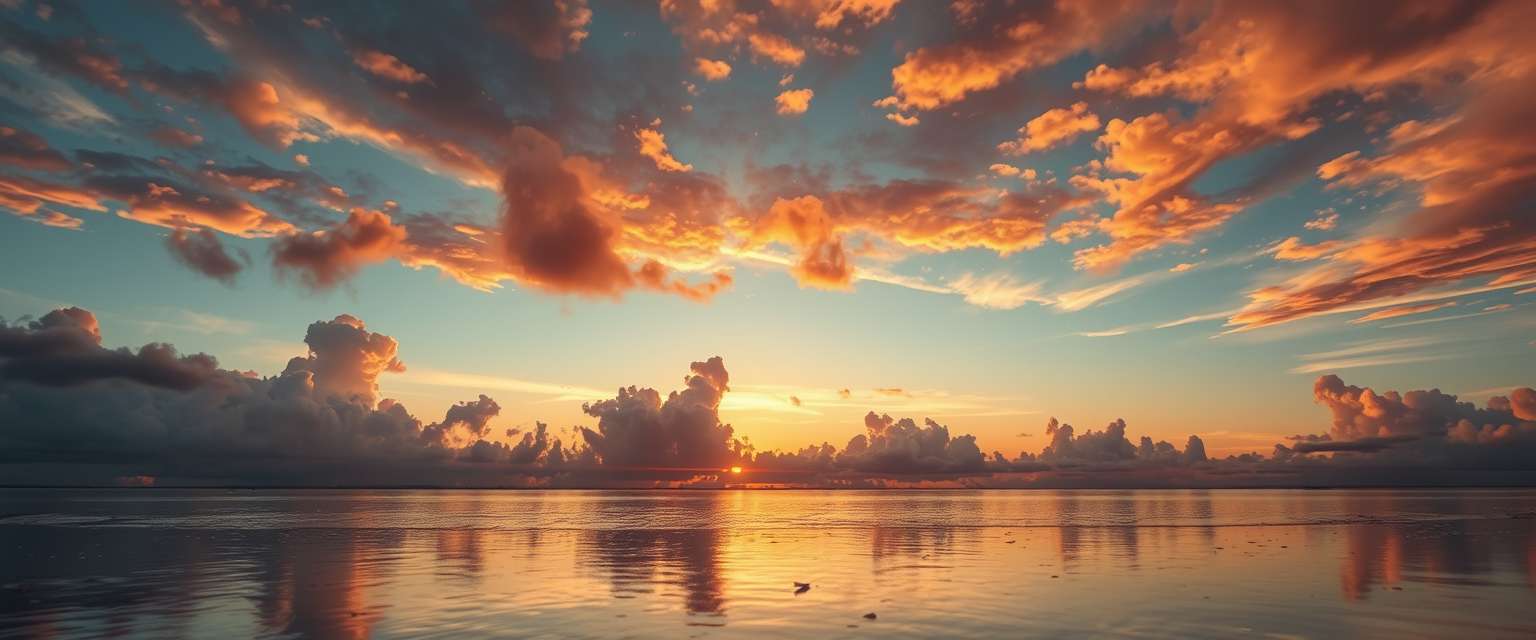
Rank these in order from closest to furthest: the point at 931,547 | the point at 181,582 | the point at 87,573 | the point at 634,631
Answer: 1. the point at 634,631
2. the point at 181,582
3. the point at 87,573
4. the point at 931,547

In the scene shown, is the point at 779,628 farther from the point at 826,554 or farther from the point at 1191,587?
the point at 826,554

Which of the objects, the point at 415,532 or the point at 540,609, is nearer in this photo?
the point at 540,609

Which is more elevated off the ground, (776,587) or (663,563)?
(776,587)

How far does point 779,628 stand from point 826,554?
1164 inches

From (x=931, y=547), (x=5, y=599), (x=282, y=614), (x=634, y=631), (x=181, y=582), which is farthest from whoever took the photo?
(x=931, y=547)

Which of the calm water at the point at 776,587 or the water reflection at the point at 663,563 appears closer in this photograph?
the calm water at the point at 776,587

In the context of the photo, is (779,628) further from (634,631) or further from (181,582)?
(181,582)

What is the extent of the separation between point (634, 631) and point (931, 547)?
130 feet

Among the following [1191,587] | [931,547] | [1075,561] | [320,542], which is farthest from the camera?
[320,542]

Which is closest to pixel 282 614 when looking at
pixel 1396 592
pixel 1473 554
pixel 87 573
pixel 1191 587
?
pixel 87 573

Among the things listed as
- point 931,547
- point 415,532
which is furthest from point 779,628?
point 415,532

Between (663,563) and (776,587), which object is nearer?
(776,587)

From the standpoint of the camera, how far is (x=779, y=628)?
84.3 feet

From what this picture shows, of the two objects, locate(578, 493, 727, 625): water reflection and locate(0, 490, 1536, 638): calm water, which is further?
locate(578, 493, 727, 625): water reflection
